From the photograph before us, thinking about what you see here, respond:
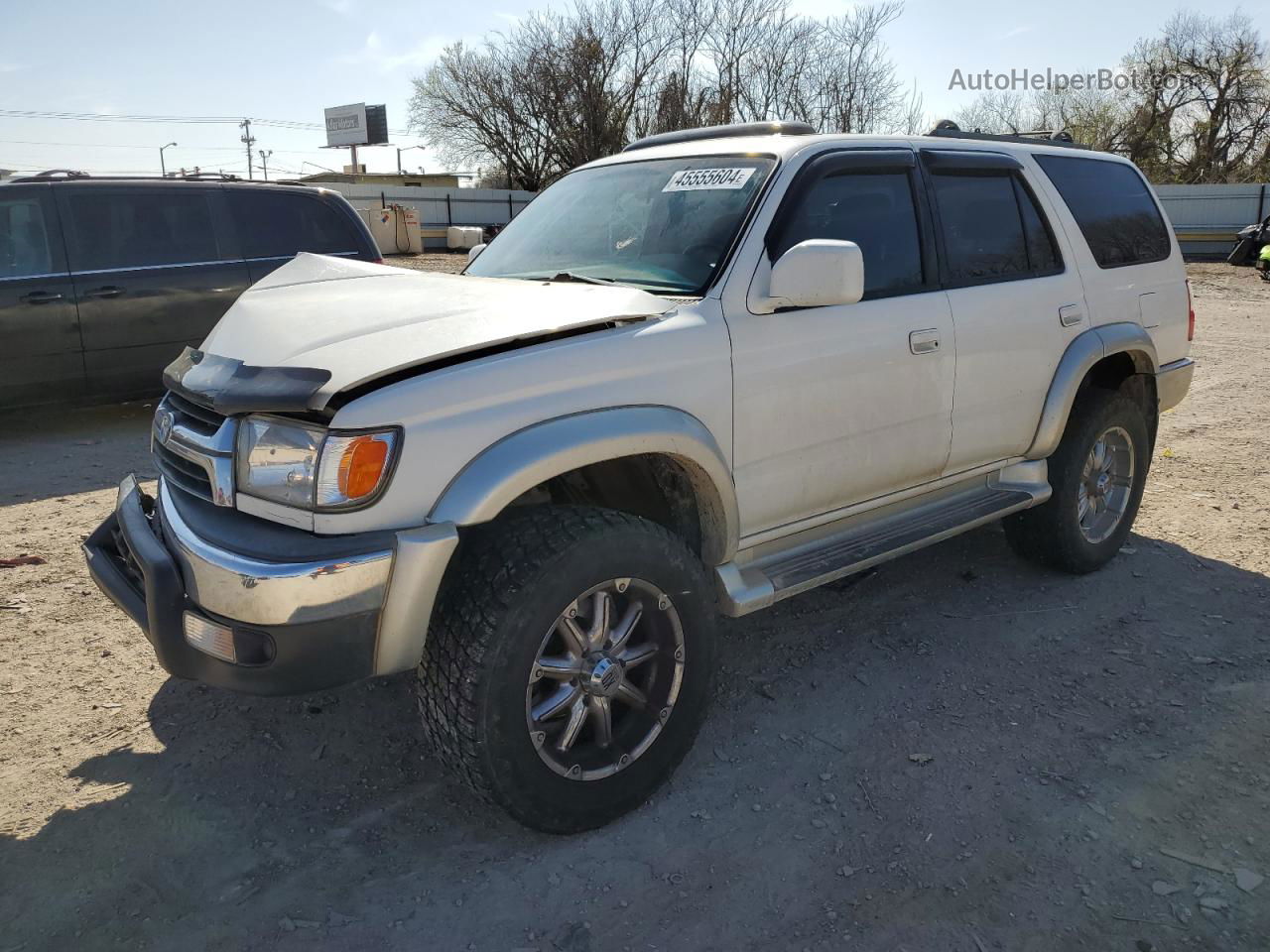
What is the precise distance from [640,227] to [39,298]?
5.38m

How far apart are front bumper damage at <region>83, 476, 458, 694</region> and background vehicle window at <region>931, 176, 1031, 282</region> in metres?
2.51

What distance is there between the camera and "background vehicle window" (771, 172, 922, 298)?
3.37m

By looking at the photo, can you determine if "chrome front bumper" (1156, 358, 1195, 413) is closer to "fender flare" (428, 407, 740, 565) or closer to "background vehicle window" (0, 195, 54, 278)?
"fender flare" (428, 407, 740, 565)

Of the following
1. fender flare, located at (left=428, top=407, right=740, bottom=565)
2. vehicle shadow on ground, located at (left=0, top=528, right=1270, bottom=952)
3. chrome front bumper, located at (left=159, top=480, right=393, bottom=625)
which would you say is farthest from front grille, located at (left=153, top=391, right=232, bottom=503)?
vehicle shadow on ground, located at (left=0, top=528, right=1270, bottom=952)

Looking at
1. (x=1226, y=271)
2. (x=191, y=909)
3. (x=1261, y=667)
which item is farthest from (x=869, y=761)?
(x=1226, y=271)

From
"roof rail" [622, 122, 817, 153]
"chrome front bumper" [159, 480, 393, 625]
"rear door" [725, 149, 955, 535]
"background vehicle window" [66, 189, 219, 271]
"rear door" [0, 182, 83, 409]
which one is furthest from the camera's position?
"background vehicle window" [66, 189, 219, 271]

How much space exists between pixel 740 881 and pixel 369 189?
3704 centimetres

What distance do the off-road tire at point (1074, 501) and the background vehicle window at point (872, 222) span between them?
137 centimetres

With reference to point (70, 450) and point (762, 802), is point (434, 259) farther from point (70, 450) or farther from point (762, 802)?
point (762, 802)

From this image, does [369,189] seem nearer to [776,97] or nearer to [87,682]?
[776,97]

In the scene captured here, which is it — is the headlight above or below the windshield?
below

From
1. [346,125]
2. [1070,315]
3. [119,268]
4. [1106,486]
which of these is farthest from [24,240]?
[346,125]

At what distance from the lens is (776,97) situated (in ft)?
98.0

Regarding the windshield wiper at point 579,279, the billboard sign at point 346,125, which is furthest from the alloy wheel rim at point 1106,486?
the billboard sign at point 346,125
